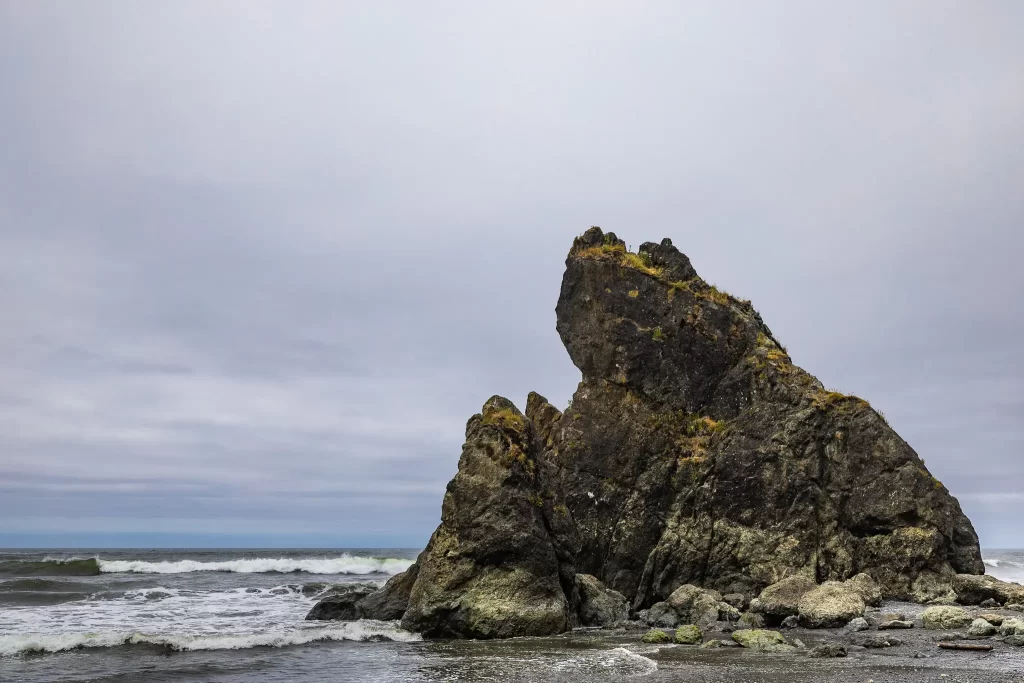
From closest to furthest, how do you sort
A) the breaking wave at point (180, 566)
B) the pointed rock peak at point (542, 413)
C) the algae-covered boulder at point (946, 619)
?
the algae-covered boulder at point (946, 619)
the pointed rock peak at point (542, 413)
the breaking wave at point (180, 566)

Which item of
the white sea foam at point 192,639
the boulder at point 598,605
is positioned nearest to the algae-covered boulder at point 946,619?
the boulder at point 598,605

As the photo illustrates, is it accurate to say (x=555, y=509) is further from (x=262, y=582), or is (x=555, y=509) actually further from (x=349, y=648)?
(x=262, y=582)

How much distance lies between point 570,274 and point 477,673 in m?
25.8

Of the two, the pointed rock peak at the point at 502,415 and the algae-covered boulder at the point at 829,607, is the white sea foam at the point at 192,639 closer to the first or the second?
the pointed rock peak at the point at 502,415

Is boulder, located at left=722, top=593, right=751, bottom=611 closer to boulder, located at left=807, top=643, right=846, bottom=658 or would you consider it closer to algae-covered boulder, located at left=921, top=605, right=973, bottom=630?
algae-covered boulder, located at left=921, top=605, right=973, bottom=630

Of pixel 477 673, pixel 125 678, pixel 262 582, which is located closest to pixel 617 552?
pixel 477 673

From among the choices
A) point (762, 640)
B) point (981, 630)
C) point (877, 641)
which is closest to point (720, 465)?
point (762, 640)

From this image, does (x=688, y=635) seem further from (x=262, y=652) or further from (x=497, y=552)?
(x=262, y=652)

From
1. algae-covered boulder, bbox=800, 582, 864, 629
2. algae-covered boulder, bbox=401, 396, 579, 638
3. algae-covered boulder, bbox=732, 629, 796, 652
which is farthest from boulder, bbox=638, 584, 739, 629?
algae-covered boulder, bbox=732, 629, 796, 652

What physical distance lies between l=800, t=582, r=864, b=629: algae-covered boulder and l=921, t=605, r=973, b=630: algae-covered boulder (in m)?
1.95

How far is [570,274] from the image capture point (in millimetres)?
39594

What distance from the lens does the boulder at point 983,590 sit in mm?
26594

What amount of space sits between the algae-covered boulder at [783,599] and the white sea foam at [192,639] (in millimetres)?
11046

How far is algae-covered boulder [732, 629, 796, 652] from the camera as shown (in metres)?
19.1
